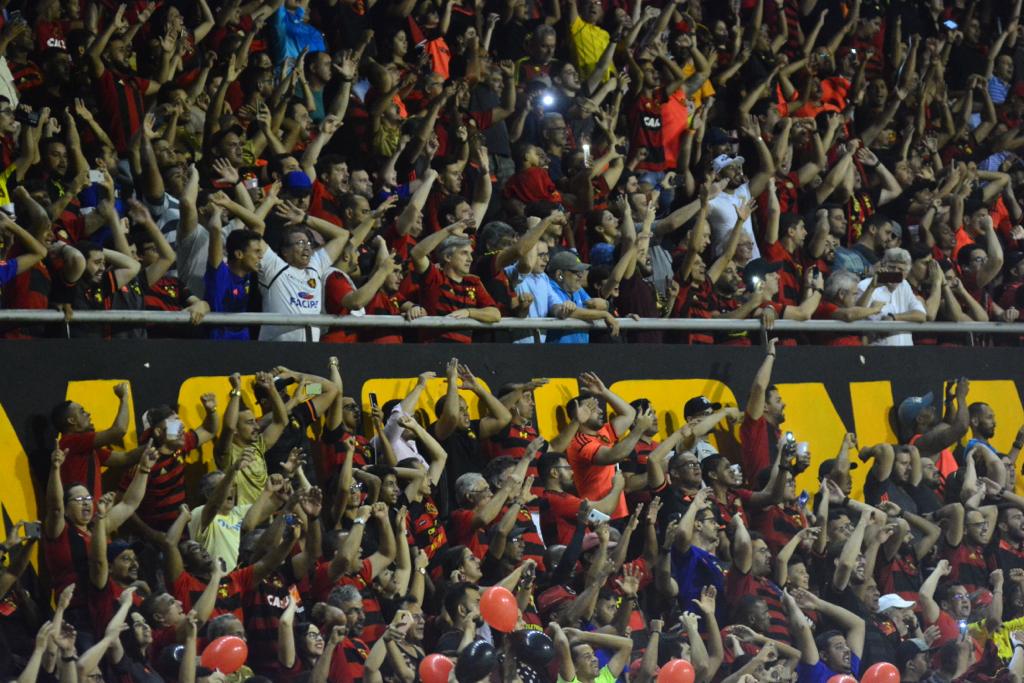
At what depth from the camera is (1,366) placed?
7.70 m

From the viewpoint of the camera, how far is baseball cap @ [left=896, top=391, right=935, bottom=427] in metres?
11.0

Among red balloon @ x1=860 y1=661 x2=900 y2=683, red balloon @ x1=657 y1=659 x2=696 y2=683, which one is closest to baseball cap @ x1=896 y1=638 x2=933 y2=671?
red balloon @ x1=860 y1=661 x2=900 y2=683

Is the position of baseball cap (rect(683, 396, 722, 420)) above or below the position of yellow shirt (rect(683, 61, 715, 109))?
below

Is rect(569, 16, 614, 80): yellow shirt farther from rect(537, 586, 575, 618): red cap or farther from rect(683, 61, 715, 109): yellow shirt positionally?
rect(537, 586, 575, 618): red cap

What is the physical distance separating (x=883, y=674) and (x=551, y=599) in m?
2.04

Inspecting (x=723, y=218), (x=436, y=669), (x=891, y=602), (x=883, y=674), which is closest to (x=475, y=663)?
(x=436, y=669)

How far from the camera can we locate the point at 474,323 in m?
9.12

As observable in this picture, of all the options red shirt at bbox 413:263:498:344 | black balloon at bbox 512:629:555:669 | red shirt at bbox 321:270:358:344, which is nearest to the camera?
black balloon at bbox 512:629:555:669

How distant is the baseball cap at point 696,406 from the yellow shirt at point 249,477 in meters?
2.92

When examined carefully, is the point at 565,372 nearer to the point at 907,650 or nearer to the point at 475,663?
the point at 475,663

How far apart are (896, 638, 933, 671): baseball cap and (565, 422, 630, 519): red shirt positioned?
1.86m

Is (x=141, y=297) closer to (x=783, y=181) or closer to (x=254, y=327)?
(x=254, y=327)

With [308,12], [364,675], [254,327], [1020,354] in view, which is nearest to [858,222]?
[1020,354]

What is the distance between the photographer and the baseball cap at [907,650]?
969 centimetres
